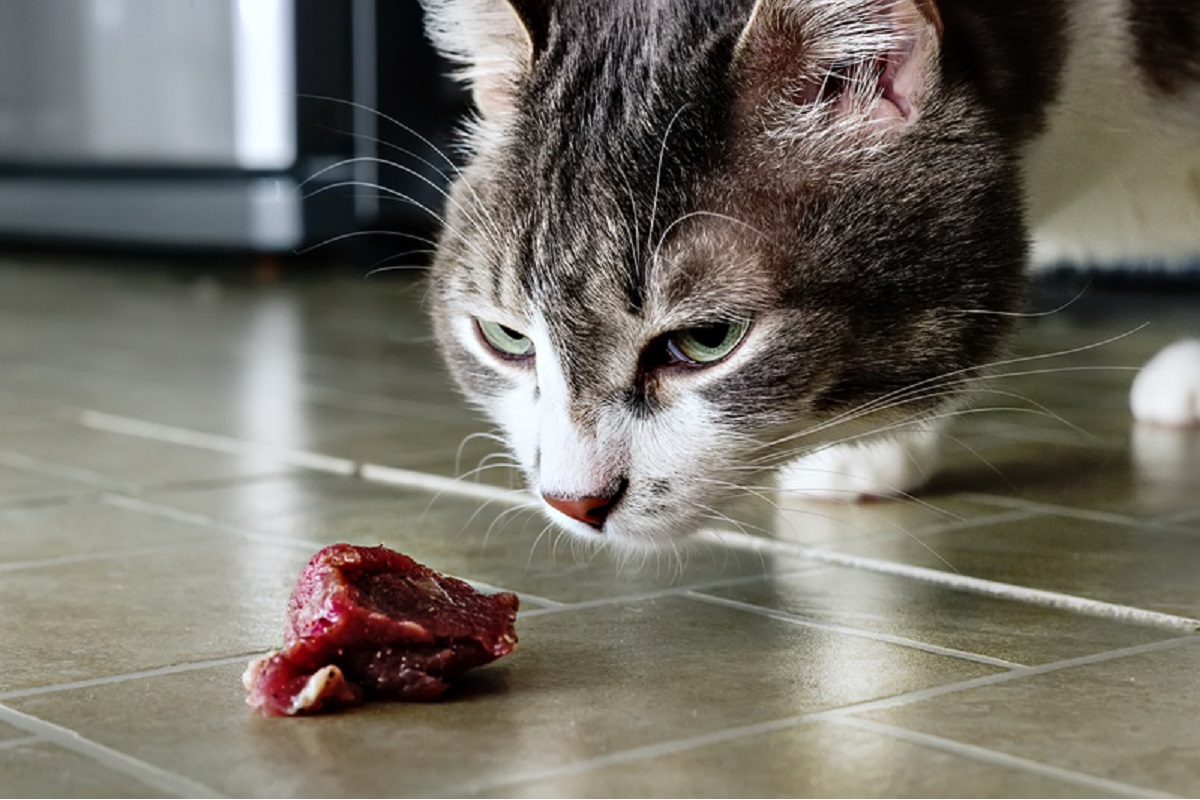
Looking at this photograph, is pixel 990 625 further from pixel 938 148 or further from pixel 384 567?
pixel 384 567

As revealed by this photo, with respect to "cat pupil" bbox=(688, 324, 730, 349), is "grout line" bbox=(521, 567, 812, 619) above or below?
below

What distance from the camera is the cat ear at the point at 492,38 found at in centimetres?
183

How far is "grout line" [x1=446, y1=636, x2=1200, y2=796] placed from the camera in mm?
1164

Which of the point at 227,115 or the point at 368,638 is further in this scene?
the point at 227,115

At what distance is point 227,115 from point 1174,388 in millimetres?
4203

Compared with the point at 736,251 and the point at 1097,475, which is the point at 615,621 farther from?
the point at 1097,475

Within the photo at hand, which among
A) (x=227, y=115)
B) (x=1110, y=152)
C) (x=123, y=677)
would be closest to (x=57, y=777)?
(x=123, y=677)

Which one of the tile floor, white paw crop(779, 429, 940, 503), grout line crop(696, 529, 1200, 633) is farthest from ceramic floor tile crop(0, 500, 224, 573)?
white paw crop(779, 429, 940, 503)

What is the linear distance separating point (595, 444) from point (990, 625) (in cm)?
41

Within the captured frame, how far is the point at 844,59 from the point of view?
1651 mm

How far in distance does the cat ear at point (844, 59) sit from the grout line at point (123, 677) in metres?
0.74

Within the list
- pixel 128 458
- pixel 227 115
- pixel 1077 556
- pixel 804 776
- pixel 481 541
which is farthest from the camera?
pixel 227 115

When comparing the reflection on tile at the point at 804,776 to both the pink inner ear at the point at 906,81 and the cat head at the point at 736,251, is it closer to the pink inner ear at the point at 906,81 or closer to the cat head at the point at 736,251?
the cat head at the point at 736,251

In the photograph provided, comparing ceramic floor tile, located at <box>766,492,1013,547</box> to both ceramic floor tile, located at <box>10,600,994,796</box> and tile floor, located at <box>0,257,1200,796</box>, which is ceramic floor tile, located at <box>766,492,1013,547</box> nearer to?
tile floor, located at <box>0,257,1200,796</box>
